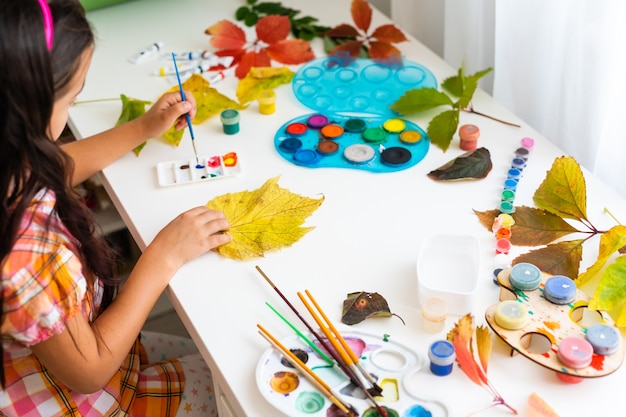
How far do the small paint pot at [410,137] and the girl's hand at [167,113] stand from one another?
33 cm

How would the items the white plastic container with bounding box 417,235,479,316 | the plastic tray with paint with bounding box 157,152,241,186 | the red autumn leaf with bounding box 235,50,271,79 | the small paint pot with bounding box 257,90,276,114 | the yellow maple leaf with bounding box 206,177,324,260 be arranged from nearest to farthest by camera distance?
the white plastic container with bounding box 417,235,479,316 < the yellow maple leaf with bounding box 206,177,324,260 < the plastic tray with paint with bounding box 157,152,241,186 < the small paint pot with bounding box 257,90,276,114 < the red autumn leaf with bounding box 235,50,271,79

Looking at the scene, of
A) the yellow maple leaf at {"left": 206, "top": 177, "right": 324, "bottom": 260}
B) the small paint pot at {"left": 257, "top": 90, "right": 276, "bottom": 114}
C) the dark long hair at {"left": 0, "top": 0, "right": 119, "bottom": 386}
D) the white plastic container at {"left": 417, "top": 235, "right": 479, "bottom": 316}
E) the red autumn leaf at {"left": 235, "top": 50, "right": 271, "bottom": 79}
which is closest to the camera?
the dark long hair at {"left": 0, "top": 0, "right": 119, "bottom": 386}

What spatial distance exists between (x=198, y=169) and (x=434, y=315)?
45 cm

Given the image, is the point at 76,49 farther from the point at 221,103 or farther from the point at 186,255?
the point at 221,103

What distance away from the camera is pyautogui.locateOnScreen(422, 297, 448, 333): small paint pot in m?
0.82

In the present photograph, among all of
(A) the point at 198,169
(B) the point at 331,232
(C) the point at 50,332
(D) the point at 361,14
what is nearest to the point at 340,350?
(B) the point at 331,232

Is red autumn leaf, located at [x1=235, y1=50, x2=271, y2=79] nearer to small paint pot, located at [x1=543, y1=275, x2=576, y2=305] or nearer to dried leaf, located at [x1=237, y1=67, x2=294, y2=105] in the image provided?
dried leaf, located at [x1=237, y1=67, x2=294, y2=105]

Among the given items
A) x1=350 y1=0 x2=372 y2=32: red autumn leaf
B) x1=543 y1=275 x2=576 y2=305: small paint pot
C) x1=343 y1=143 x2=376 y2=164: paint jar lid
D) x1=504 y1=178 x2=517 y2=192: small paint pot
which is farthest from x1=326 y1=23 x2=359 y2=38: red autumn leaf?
x1=543 y1=275 x2=576 y2=305: small paint pot

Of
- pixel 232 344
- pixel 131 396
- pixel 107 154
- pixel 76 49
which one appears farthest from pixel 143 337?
pixel 76 49

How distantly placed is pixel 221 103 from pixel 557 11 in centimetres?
56

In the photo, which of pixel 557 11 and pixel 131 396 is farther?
pixel 557 11

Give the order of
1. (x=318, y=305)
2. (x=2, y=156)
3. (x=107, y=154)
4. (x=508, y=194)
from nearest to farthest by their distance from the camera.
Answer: (x=2, y=156), (x=318, y=305), (x=508, y=194), (x=107, y=154)

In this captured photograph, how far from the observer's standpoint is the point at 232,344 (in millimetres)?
830

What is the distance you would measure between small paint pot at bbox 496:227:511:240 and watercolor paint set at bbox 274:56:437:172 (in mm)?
199
